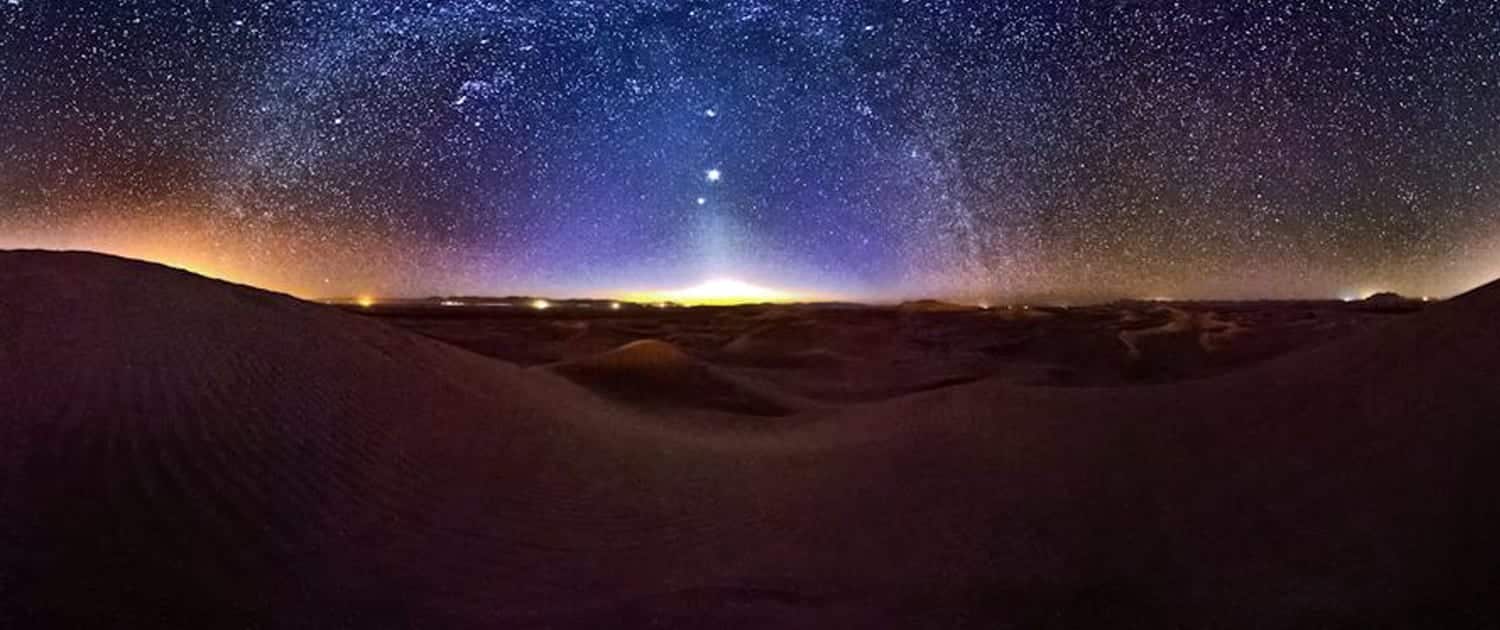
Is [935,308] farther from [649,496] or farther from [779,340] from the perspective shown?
[649,496]

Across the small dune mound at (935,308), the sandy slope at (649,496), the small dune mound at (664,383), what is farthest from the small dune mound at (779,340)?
the small dune mound at (935,308)

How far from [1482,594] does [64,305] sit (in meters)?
3.70

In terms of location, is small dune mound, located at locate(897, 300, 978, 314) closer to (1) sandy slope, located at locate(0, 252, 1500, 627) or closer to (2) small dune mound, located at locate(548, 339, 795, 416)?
(2) small dune mound, located at locate(548, 339, 795, 416)

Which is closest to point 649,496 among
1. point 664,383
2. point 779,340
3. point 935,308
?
→ point 664,383

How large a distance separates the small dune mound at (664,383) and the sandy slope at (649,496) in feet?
3.70

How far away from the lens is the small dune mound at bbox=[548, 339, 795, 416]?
17.1ft

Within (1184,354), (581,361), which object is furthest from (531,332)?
(1184,354)

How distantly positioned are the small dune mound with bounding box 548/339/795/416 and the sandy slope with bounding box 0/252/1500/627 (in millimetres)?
1126

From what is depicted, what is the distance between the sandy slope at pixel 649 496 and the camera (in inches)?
85.4

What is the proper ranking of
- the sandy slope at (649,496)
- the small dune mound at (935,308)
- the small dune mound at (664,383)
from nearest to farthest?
the sandy slope at (649,496)
the small dune mound at (664,383)
the small dune mound at (935,308)

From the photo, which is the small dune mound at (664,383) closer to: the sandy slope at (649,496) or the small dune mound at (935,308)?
the sandy slope at (649,496)

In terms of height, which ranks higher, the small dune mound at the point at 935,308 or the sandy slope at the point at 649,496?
the small dune mound at the point at 935,308

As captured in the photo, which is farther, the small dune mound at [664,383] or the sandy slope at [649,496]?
the small dune mound at [664,383]

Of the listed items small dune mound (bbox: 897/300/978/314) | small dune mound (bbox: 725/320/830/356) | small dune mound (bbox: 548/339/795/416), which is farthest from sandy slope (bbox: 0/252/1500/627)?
small dune mound (bbox: 897/300/978/314)
